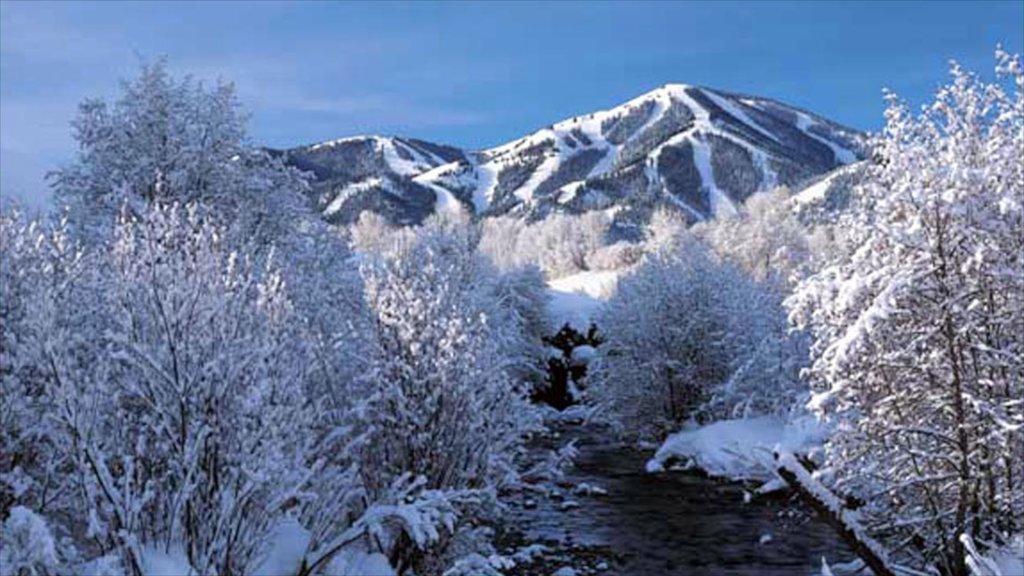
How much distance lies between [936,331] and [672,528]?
1279cm

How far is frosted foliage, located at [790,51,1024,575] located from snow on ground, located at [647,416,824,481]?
16.4 m

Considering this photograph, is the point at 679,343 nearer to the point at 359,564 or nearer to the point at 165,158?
the point at 165,158

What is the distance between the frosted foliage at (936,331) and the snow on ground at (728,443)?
16450mm

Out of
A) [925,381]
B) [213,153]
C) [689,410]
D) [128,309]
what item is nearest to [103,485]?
[128,309]

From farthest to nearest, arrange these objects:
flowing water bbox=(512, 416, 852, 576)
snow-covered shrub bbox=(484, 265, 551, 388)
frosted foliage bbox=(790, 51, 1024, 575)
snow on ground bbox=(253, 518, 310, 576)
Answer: snow-covered shrub bbox=(484, 265, 551, 388) → flowing water bbox=(512, 416, 852, 576) → frosted foliage bbox=(790, 51, 1024, 575) → snow on ground bbox=(253, 518, 310, 576)

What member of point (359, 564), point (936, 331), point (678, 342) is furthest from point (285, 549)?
point (678, 342)

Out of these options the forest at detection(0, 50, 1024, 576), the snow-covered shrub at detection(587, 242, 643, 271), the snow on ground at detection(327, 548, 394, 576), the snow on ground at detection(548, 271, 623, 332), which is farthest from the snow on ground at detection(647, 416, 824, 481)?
the snow-covered shrub at detection(587, 242, 643, 271)

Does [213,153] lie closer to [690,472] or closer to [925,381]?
[925,381]

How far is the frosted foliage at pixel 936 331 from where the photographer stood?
47.8 ft

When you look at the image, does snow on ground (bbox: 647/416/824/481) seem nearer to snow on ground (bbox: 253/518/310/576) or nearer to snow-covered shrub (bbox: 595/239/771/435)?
snow-covered shrub (bbox: 595/239/771/435)

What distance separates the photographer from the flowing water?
70.5 feet

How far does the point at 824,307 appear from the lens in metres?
15.7

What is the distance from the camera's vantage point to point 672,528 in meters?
25.8

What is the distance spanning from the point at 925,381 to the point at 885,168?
382 centimetres
